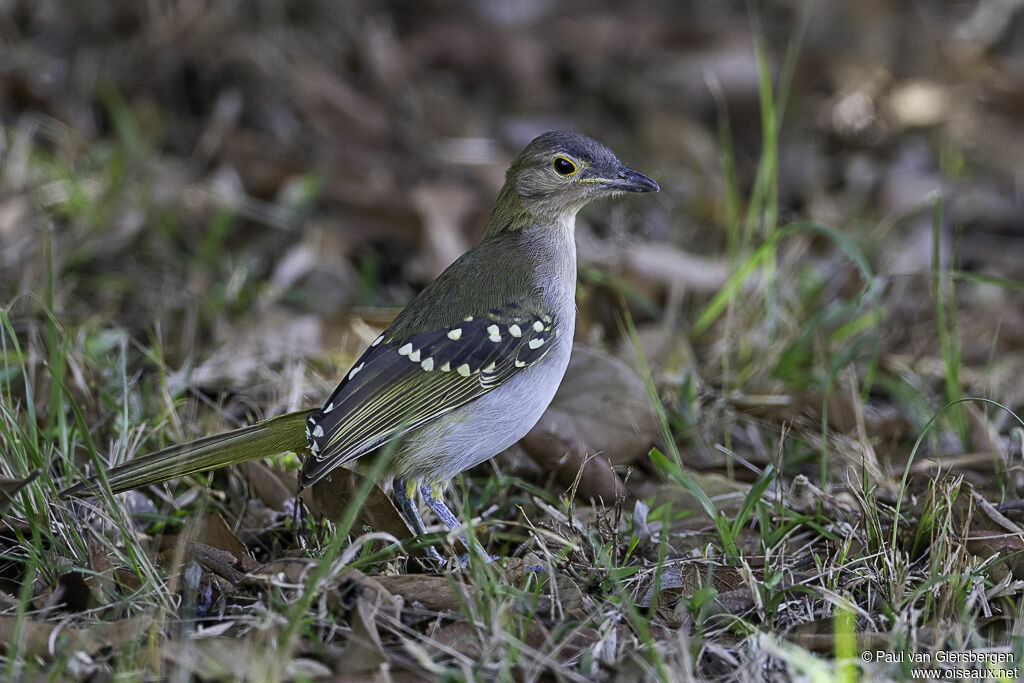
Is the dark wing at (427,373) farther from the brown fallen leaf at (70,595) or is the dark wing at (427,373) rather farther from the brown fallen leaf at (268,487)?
the brown fallen leaf at (70,595)

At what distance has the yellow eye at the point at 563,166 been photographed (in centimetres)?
432

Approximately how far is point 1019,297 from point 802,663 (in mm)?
4298

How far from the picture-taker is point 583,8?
8.93 m

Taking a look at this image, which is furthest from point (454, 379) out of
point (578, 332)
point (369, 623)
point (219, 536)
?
point (578, 332)

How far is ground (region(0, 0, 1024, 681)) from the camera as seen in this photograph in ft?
10.3

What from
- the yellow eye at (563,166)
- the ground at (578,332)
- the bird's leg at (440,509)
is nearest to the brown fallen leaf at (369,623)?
the ground at (578,332)

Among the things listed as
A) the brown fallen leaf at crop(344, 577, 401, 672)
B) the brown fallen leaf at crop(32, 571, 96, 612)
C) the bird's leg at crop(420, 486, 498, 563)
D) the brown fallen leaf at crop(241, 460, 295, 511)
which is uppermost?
the brown fallen leaf at crop(32, 571, 96, 612)

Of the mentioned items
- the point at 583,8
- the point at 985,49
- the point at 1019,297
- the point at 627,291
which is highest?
the point at 583,8

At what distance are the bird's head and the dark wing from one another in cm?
56

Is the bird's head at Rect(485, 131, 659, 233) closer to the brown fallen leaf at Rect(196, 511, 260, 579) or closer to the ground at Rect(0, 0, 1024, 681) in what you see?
the ground at Rect(0, 0, 1024, 681)

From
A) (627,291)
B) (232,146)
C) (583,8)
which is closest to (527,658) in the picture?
(627,291)

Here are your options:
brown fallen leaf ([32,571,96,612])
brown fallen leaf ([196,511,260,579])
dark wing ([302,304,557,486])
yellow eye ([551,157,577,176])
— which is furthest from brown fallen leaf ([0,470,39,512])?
yellow eye ([551,157,577,176])

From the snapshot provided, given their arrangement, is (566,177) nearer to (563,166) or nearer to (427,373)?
(563,166)

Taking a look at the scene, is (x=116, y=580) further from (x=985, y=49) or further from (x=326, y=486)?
(x=985, y=49)
